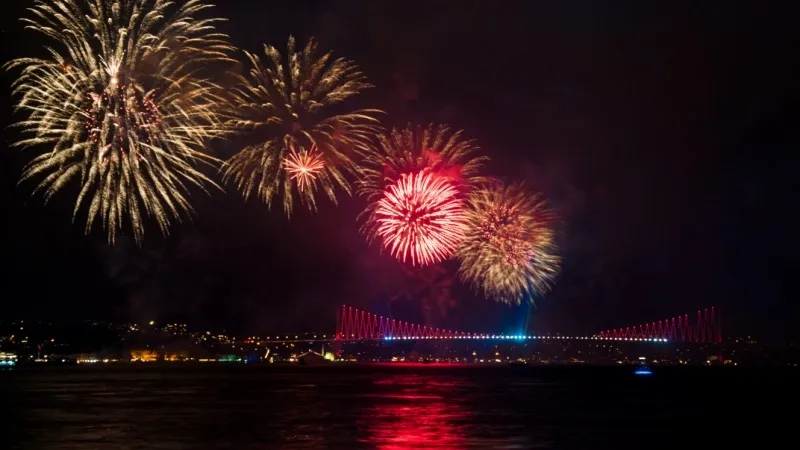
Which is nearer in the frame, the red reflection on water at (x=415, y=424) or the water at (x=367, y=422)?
the red reflection on water at (x=415, y=424)

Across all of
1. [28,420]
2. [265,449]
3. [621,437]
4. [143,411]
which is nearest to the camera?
[265,449]

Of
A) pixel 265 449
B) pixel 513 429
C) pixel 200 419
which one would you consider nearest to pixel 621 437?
pixel 513 429

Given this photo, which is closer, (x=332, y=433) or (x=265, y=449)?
(x=265, y=449)

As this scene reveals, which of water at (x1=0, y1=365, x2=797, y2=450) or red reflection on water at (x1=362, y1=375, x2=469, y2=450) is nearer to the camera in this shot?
red reflection on water at (x1=362, y1=375, x2=469, y2=450)

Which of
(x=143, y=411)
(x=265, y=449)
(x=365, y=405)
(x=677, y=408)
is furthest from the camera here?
(x=677, y=408)

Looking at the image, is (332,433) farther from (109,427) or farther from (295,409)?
(295,409)

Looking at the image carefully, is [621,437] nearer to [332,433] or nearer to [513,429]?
[513,429]

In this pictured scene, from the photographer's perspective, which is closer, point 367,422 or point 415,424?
point 415,424

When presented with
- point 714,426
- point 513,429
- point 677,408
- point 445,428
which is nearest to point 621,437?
point 513,429

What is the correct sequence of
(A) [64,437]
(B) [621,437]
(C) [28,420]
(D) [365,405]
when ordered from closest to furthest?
(A) [64,437] < (B) [621,437] < (C) [28,420] < (D) [365,405]
